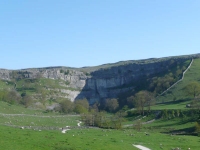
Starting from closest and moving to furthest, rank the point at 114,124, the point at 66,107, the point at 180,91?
the point at 114,124
the point at 66,107
the point at 180,91

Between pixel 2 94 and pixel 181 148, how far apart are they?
123 metres

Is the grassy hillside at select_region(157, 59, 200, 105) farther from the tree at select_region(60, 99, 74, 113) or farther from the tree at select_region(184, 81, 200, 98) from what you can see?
the tree at select_region(60, 99, 74, 113)

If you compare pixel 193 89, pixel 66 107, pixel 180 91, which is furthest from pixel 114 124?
pixel 180 91

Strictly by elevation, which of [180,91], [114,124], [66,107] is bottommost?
[66,107]

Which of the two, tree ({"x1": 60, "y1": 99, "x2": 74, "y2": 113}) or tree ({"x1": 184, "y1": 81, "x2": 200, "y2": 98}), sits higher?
tree ({"x1": 184, "y1": 81, "x2": 200, "y2": 98})

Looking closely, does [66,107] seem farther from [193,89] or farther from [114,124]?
[114,124]

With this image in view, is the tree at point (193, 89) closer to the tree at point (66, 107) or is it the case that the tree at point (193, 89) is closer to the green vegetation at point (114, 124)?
the green vegetation at point (114, 124)

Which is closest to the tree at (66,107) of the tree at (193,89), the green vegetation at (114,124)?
the green vegetation at (114,124)

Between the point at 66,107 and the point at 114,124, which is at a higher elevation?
the point at 114,124

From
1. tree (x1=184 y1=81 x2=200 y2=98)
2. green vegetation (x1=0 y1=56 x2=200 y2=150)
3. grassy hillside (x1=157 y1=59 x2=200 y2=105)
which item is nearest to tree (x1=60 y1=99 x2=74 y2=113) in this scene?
green vegetation (x1=0 y1=56 x2=200 y2=150)

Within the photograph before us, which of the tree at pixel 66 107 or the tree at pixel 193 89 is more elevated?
the tree at pixel 193 89

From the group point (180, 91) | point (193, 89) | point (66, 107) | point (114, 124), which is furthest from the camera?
point (180, 91)

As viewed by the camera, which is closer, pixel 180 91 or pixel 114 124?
pixel 114 124

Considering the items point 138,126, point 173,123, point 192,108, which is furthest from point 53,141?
point 192,108
